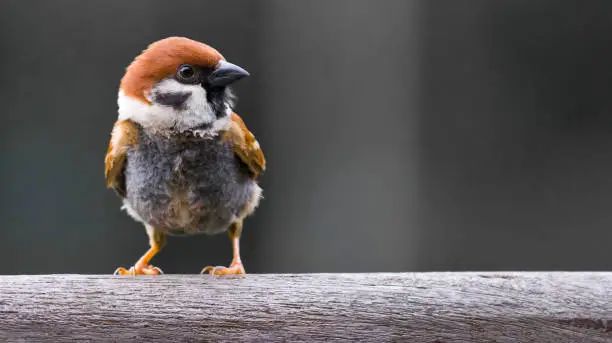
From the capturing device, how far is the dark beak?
2.08m

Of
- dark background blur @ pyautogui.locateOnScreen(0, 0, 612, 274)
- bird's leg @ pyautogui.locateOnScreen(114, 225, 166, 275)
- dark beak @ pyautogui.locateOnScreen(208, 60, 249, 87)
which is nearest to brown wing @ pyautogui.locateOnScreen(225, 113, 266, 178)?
dark beak @ pyautogui.locateOnScreen(208, 60, 249, 87)

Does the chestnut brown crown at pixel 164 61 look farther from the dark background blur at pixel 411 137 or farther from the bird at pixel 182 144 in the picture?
the dark background blur at pixel 411 137

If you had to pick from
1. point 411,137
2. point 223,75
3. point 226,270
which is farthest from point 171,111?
point 411,137

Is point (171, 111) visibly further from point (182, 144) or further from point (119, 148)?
point (119, 148)

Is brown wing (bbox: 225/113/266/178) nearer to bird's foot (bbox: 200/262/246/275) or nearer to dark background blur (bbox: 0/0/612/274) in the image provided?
bird's foot (bbox: 200/262/246/275)

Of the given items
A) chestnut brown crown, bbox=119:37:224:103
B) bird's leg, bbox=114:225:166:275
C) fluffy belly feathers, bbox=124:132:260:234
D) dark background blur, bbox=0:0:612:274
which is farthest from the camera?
dark background blur, bbox=0:0:612:274

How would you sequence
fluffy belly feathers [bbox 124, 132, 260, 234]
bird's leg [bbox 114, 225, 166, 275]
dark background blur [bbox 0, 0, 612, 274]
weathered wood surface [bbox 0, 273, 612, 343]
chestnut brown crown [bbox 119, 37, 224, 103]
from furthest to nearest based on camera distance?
1. dark background blur [bbox 0, 0, 612, 274]
2. bird's leg [bbox 114, 225, 166, 275]
3. fluffy belly feathers [bbox 124, 132, 260, 234]
4. chestnut brown crown [bbox 119, 37, 224, 103]
5. weathered wood surface [bbox 0, 273, 612, 343]

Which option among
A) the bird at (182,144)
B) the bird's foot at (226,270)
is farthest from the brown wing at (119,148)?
the bird's foot at (226,270)

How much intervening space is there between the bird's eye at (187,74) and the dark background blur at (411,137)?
129cm

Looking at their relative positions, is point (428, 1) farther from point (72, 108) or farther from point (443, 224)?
point (72, 108)

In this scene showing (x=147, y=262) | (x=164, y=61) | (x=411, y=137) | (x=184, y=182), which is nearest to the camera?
(x=164, y=61)

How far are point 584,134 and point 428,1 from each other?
0.85 m

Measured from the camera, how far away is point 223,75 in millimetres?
2092

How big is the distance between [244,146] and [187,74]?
273 millimetres
